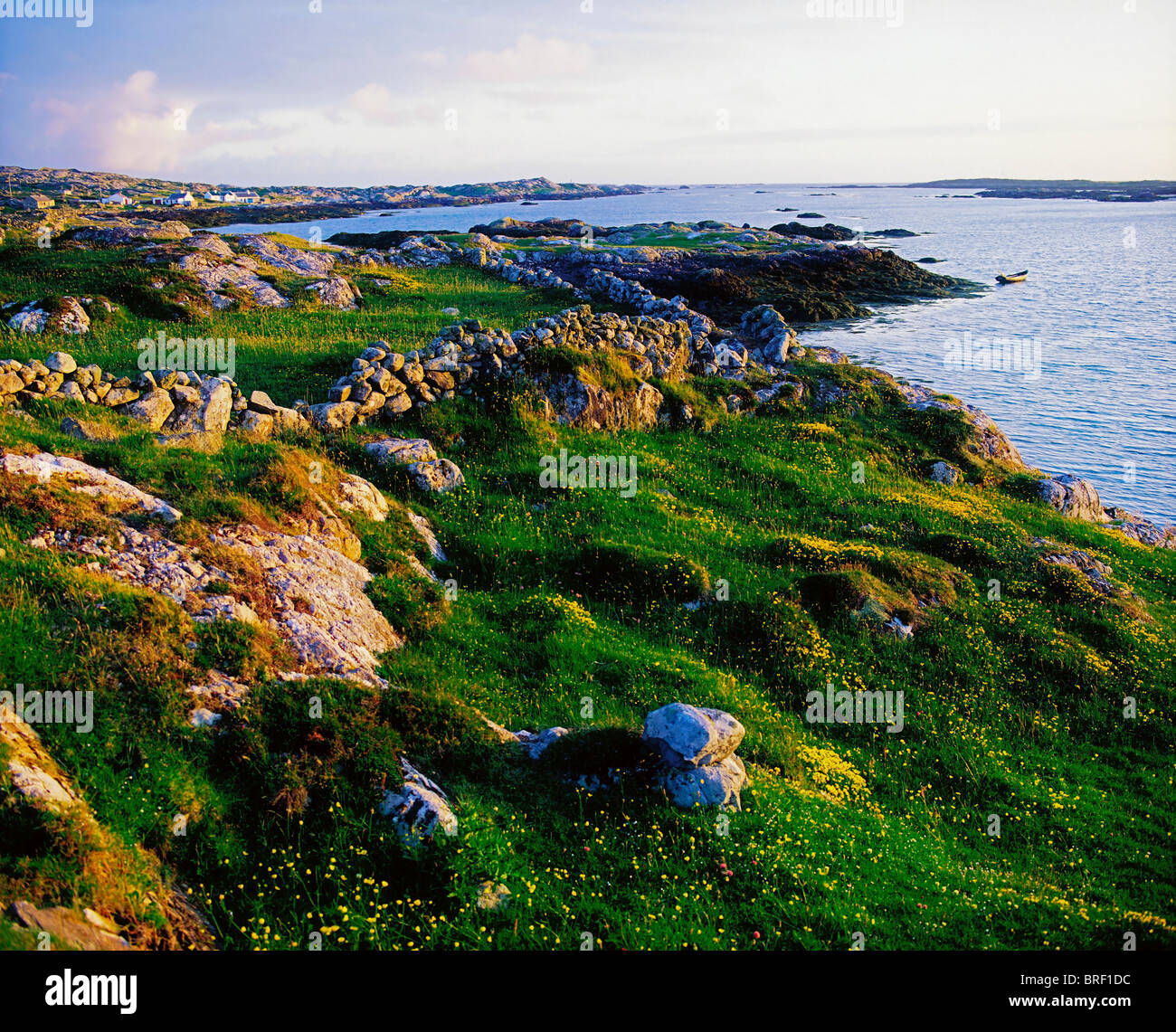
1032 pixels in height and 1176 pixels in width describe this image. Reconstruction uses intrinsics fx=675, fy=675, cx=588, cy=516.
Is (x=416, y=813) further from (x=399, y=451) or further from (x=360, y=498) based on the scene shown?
(x=399, y=451)

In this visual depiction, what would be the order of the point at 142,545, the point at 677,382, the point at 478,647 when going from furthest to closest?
the point at 677,382
the point at 478,647
the point at 142,545

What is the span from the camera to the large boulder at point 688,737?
352 inches

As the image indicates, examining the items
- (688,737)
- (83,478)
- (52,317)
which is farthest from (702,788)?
(52,317)

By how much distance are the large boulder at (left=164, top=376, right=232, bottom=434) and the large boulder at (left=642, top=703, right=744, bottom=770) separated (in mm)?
13306

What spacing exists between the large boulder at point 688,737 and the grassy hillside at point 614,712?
0.40m

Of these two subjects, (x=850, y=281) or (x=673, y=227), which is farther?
(x=673, y=227)

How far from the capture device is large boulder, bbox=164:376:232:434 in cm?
1684

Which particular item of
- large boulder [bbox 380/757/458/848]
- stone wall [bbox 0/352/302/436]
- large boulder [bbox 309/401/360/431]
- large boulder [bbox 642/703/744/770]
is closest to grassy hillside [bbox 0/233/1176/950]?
large boulder [bbox 380/757/458/848]

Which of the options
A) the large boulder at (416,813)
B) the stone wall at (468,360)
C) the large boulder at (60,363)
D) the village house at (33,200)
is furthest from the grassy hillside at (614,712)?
the village house at (33,200)

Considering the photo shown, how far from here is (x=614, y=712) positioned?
11070mm

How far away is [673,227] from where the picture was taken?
11925cm
